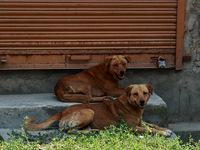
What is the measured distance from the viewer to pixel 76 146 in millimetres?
4914

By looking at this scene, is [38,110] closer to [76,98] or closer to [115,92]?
[76,98]

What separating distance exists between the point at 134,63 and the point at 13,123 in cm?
257

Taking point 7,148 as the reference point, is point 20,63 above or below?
above

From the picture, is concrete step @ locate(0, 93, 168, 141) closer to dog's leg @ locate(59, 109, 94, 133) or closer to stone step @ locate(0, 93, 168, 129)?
stone step @ locate(0, 93, 168, 129)

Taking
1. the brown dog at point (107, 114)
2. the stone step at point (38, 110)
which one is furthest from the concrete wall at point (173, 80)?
the brown dog at point (107, 114)

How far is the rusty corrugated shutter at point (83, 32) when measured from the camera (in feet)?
24.9

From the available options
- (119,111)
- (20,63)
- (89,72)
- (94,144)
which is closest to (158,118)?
(119,111)

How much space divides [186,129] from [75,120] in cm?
260

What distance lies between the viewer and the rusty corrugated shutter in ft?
24.9

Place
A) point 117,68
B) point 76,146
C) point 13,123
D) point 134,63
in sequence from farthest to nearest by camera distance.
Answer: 1. point 134,63
2. point 117,68
3. point 13,123
4. point 76,146

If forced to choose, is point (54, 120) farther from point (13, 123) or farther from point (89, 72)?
point (89, 72)

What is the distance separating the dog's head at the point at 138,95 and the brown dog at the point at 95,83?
1.01 metres

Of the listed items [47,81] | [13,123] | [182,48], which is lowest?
[13,123]

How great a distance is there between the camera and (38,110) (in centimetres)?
681
